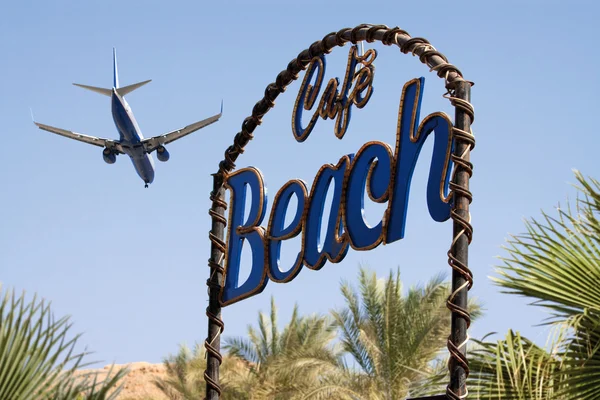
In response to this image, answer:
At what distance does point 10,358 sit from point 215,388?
20.8 feet

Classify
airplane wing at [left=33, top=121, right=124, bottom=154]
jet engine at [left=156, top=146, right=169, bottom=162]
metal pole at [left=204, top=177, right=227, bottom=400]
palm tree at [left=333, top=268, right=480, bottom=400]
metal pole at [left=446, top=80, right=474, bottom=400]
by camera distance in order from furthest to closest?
jet engine at [left=156, top=146, right=169, bottom=162], airplane wing at [left=33, top=121, right=124, bottom=154], palm tree at [left=333, top=268, right=480, bottom=400], metal pole at [left=204, top=177, right=227, bottom=400], metal pole at [left=446, top=80, right=474, bottom=400]

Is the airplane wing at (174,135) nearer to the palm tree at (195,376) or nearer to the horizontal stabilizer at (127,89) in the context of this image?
the horizontal stabilizer at (127,89)

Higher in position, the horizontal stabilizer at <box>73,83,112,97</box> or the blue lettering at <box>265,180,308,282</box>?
the horizontal stabilizer at <box>73,83,112,97</box>

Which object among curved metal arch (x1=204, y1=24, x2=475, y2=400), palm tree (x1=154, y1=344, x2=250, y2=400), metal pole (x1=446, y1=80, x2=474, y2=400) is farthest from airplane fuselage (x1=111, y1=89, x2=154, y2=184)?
metal pole (x1=446, y1=80, x2=474, y2=400)

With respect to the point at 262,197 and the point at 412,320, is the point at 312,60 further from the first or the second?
the point at 412,320

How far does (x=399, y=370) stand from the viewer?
22188mm

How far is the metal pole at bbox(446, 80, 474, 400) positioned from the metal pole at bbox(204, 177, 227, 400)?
4.56 meters

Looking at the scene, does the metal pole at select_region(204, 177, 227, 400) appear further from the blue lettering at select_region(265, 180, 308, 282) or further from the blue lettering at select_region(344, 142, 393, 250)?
the blue lettering at select_region(344, 142, 393, 250)

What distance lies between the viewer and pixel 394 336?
22375 millimetres

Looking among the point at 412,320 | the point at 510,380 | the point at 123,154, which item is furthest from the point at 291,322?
the point at 510,380

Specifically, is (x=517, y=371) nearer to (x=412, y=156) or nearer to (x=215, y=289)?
(x=412, y=156)

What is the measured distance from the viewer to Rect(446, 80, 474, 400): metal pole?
25.8ft

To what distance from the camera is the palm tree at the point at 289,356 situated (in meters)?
25.4

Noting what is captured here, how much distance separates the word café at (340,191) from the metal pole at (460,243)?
19cm
